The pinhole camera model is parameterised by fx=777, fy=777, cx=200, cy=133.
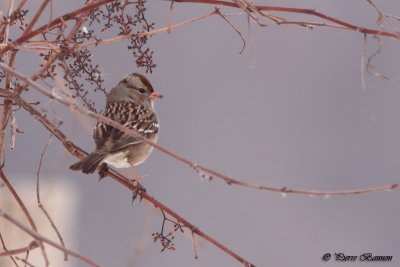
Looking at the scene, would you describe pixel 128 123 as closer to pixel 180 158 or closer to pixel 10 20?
pixel 10 20

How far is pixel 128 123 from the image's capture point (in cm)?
300

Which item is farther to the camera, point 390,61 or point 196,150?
point 196,150

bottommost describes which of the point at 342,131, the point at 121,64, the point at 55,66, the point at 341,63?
the point at 55,66

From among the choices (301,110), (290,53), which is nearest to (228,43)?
(290,53)

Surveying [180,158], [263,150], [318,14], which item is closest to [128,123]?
[318,14]

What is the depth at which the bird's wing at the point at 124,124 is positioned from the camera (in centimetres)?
264

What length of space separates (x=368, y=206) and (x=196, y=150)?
175 cm

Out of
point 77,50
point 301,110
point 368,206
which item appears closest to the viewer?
point 77,50

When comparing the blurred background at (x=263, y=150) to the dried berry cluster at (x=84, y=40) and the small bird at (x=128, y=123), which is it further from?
the dried berry cluster at (x=84, y=40)

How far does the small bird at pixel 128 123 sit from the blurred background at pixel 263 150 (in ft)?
10.5

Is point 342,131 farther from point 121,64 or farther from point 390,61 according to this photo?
point 121,64

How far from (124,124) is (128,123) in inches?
1.8

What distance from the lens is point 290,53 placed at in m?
7.81

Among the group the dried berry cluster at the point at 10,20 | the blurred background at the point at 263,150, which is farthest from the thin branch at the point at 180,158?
the blurred background at the point at 263,150
